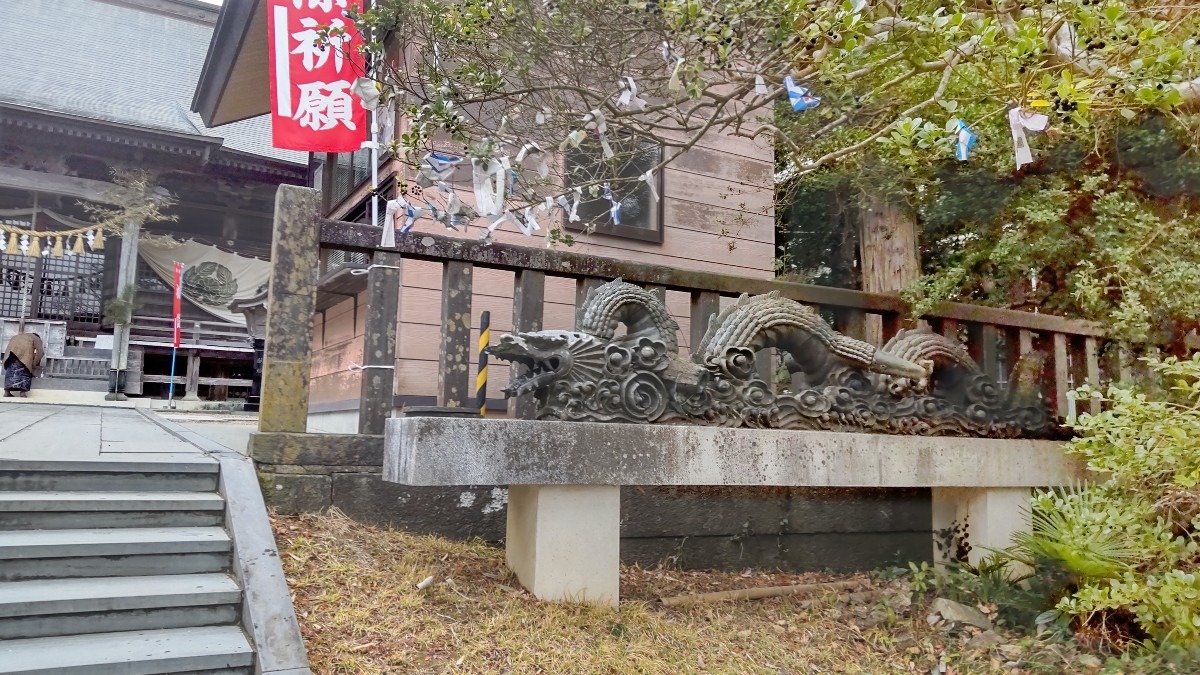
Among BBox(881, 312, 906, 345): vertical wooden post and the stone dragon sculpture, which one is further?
BBox(881, 312, 906, 345): vertical wooden post

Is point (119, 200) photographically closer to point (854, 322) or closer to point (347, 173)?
point (347, 173)

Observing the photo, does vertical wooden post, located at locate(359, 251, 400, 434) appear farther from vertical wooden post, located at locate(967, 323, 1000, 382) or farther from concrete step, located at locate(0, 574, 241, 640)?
vertical wooden post, located at locate(967, 323, 1000, 382)

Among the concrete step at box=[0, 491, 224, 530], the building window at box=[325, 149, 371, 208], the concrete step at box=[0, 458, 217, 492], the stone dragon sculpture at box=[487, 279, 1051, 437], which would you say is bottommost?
the concrete step at box=[0, 491, 224, 530]

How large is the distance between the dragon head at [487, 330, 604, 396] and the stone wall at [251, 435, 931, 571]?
3.29 feet

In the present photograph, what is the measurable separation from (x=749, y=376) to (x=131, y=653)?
3189 millimetres

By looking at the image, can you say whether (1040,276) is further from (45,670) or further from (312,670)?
(45,670)

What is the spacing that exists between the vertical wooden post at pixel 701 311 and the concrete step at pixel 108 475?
296 cm

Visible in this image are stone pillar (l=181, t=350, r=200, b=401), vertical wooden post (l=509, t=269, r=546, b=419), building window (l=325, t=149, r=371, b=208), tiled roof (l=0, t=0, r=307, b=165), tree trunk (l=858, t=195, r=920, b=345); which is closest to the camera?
vertical wooden post (l=509, t=269, r=546, b=419)

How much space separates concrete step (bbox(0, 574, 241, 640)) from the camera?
2846 mm

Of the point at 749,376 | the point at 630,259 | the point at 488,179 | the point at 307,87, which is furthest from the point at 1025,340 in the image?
the point at 307,87

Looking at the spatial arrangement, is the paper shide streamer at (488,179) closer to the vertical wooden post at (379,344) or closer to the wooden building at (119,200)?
the vertical wooden post at (379,344)

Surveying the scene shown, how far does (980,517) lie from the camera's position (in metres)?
4.94

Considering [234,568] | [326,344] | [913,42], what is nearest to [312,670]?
[234,568]

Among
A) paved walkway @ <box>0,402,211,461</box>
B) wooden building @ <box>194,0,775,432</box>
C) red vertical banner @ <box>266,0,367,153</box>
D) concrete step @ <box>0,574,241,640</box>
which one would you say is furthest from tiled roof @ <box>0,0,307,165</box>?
concrete step @ <box>0,574,241,640</box>
